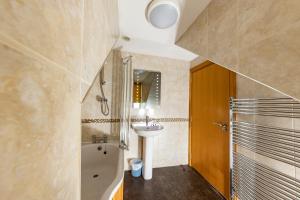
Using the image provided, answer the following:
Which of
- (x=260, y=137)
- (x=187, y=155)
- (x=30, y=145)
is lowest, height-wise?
(x=187, y=155)

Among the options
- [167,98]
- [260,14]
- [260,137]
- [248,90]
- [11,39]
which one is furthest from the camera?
[167,98]

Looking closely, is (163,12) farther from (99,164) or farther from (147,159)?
(99,164)

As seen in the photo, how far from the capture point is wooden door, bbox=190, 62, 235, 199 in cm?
184

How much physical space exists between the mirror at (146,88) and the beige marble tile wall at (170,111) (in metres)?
0.09

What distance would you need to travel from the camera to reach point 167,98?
2609 millimetres

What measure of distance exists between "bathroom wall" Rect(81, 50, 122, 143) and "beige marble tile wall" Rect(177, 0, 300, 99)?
1736mm

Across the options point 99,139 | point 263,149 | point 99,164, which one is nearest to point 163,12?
point 263,149

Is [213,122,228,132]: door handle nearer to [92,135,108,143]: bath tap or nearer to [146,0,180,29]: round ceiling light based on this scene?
[146,0,180,29]: round ceiling light

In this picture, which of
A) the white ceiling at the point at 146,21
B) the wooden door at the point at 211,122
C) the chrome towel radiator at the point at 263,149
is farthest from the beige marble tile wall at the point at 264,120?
the white ceiling at the point at 146,21

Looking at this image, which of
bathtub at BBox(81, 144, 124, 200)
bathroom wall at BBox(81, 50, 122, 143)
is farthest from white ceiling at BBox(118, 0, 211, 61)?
bathtub at BBox(81, 144, 124, 200)

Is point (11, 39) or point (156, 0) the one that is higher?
point (156, 0)

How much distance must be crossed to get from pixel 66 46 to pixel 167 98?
2.37 m

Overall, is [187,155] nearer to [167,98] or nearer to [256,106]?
[167,98]

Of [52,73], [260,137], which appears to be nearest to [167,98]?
[260,137]
